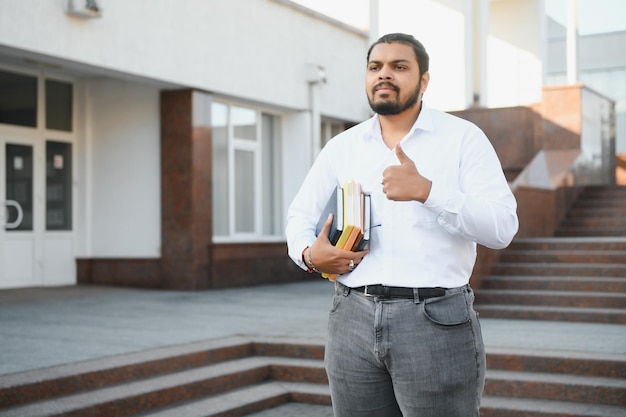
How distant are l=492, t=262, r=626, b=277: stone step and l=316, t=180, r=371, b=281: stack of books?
753 centimetres

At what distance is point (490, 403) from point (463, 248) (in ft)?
12.0

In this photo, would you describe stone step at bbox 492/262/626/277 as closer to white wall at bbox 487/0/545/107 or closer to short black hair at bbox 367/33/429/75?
short black hair at bbox 367/33/429/75

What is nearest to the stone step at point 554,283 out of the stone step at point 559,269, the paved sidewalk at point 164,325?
the stone step at point 559,269

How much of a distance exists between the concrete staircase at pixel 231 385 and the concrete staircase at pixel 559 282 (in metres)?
2.52

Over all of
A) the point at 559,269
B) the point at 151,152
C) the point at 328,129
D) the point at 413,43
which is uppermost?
the point at 328,129

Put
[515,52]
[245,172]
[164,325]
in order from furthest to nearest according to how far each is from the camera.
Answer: [515,52], [245,172], [164,325]

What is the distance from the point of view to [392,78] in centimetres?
259

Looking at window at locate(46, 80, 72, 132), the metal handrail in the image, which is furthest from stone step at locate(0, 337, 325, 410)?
window at locate(46, 80, 72, 132)

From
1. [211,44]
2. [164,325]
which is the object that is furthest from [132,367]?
[211,44]

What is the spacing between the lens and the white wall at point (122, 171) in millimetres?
12852

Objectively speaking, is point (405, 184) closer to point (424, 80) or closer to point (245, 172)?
point (424, 80)

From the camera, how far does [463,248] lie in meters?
2.61

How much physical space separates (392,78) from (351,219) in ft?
1.44

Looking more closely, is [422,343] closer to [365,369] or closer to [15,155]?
[365,369]
